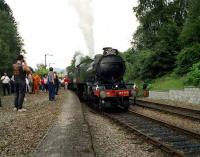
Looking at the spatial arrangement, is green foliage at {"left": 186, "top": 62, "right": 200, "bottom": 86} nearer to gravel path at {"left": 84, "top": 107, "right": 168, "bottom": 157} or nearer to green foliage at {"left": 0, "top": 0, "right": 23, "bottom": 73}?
gravel path at {"left": 84, "top": 107, "right": 168, "bottom": 157}

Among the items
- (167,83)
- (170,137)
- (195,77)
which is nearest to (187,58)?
→ (167,83)

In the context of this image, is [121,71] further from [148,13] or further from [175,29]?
→ [148,13]

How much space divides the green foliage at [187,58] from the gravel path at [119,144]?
21.0m

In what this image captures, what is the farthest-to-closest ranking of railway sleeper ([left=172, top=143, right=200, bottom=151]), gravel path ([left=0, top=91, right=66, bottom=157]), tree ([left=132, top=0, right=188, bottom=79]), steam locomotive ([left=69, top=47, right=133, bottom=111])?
tree ([left=132, top=0, right=188, bottom=79]) → steam locomotive ([left=69, top=47, right=133, bottom=111]) → railway sleeper ([left=172, top=143, right=200, bottom=151]) → gravel path ([left=0, top=91, right=66, bottom=157])

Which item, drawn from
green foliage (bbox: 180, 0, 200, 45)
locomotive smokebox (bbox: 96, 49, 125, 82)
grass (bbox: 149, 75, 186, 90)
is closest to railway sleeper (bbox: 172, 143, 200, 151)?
locomotive smokebox (bbox: 96, 49, 125, 82)

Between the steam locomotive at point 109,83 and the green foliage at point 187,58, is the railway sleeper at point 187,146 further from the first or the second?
the green foliage at point 187,58

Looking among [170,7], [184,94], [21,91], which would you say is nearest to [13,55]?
[170,7]

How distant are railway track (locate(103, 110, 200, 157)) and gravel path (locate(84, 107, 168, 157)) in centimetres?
20

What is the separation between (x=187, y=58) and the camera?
1363 inches

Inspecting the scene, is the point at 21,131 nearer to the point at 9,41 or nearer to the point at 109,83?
the point at 109,83

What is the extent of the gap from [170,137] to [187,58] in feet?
77.6

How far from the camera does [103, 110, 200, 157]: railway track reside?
964cm

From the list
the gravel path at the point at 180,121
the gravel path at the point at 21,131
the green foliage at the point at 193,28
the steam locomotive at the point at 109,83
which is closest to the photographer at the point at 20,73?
the gravel path at the point at 21,131

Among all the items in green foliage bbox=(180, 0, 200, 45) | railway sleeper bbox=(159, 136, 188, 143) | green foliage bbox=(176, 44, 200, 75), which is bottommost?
railway sleeper bbox=(159, 136, 188, 143)
